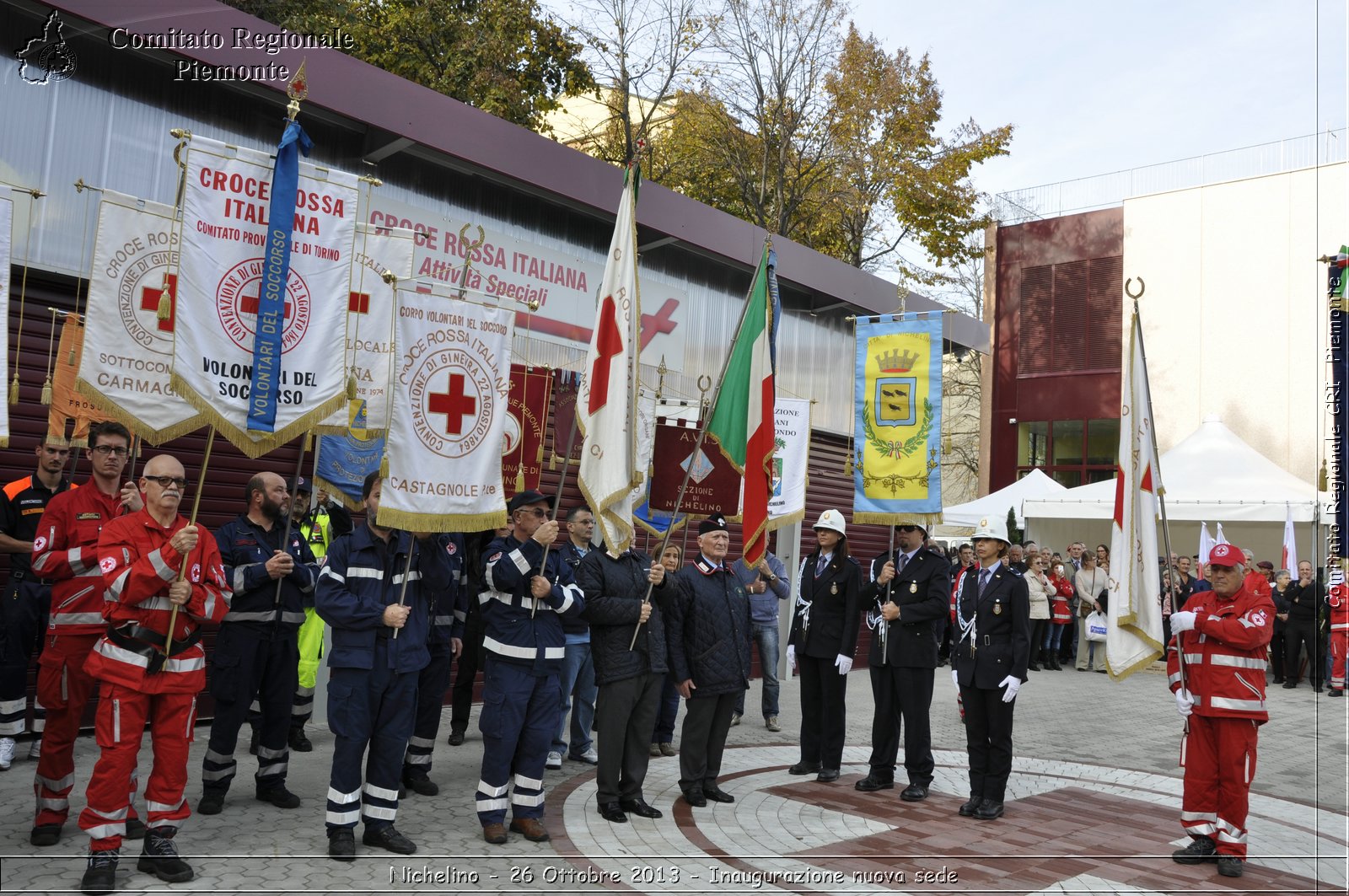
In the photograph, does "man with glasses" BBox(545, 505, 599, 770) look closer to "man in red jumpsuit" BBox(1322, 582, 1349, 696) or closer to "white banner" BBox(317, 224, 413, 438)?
→ "white banner" BBox(317, 224, 413, 438)

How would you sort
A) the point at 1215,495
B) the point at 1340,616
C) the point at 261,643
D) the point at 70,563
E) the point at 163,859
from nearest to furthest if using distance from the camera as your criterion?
the point at 163,859 → the point at 70,563 → the point at 261,643 → the point at 1340,616 → the point at 1215,495

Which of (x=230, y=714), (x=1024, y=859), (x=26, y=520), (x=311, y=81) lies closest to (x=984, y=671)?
(x=1024, y=859)

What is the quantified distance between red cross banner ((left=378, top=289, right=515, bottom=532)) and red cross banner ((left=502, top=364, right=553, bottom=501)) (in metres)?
4.18

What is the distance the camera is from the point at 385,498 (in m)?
6.00

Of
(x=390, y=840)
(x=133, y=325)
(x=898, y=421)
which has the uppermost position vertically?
(x=133, y=325)

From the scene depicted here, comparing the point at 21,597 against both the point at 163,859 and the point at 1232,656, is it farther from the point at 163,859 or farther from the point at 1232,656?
the point at 1232,656

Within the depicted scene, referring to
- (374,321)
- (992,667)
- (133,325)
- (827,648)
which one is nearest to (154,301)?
(133,325)

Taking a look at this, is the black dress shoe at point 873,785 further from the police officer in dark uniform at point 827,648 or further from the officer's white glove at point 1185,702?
the officer's white glove at point 1185,702

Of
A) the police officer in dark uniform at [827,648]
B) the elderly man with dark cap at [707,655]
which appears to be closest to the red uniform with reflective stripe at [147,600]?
the elderly man with dark cap at [707,655]

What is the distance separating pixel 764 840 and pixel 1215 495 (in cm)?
1632

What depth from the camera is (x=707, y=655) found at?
24.7 ft

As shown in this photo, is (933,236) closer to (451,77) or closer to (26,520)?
(451,77)

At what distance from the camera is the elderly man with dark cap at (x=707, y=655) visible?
7.47m

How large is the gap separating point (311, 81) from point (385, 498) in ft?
19.0
